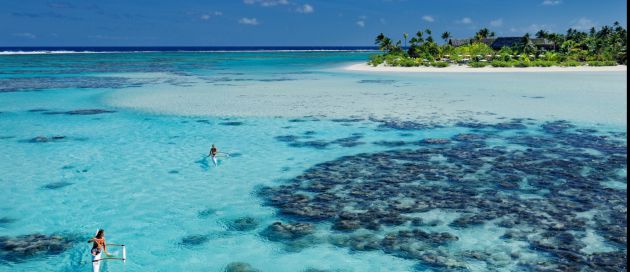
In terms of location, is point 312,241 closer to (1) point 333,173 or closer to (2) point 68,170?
(1) point 333,173

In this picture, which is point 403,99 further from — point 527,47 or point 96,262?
point 527,47

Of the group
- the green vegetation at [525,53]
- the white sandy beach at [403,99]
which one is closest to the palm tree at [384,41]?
the green vegetation at [525,53]

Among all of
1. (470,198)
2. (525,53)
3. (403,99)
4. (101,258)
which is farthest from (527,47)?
(101,258)

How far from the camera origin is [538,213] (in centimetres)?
1241

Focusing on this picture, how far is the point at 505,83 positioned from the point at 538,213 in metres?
37.0

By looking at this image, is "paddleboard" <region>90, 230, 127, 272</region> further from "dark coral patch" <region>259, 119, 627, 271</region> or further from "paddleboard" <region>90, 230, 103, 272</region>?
"dark coral patch" <region>259, 119, 627, 271</region>

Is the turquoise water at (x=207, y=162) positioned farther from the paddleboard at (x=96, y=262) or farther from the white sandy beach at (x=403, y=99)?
the paddleboard at (x=96, y=262)

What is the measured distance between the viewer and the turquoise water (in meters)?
10.7

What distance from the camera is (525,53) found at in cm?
7856

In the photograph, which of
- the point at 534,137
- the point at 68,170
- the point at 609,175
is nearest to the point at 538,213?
the point at 609,175

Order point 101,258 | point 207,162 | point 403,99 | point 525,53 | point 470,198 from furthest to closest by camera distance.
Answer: point 525,53 < point 403,99 < point 207,162 < point 470,198 < point 101,258

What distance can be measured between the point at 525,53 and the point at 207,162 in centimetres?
7382

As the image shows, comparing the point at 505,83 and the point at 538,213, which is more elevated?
the point at 505,83

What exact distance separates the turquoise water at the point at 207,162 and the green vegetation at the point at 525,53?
91.4ft
